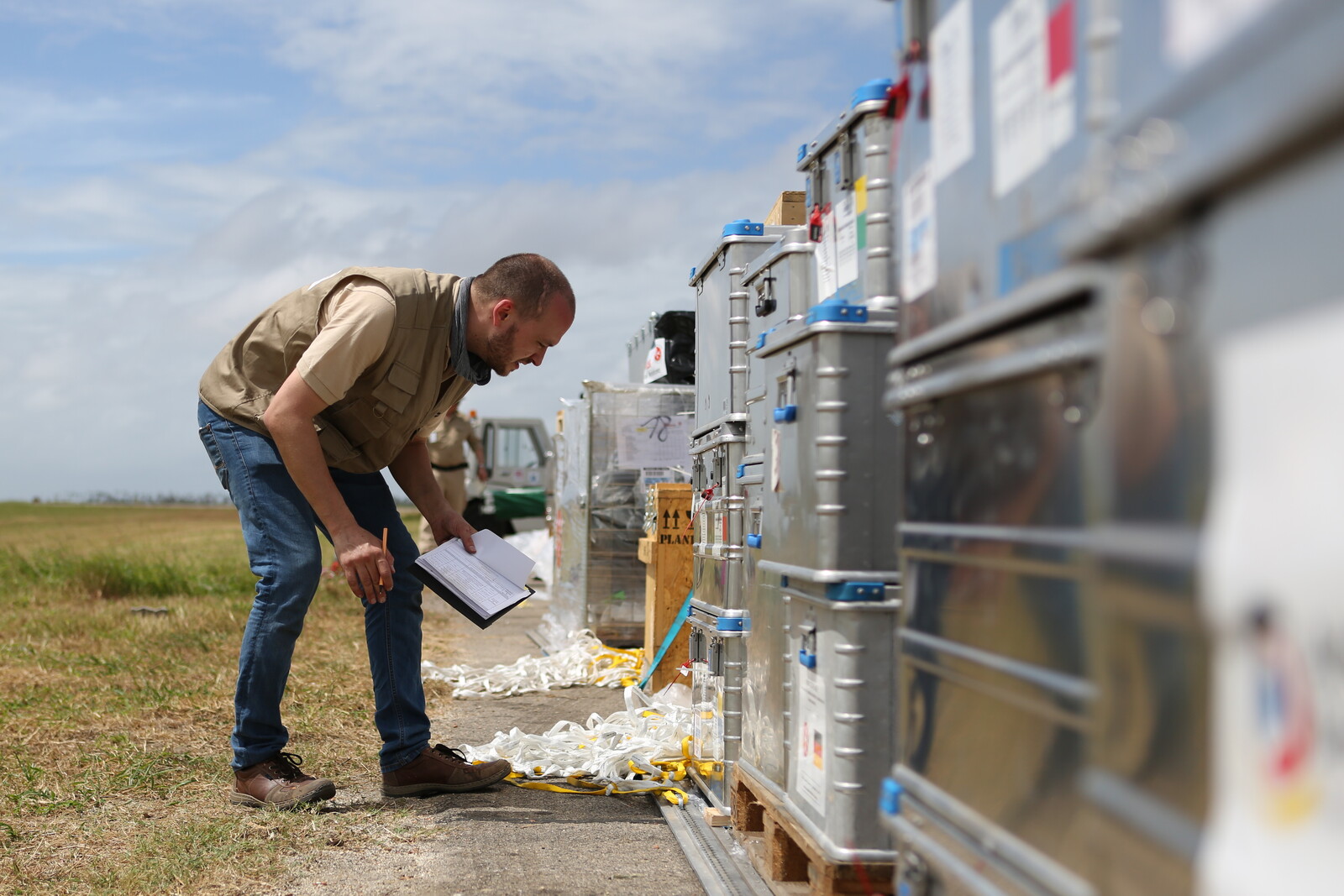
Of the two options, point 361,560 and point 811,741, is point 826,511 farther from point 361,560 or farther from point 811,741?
point 361,560

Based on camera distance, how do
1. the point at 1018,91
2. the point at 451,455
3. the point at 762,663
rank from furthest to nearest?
the point at 451,455, the point at 762,663, the point at 1018,91

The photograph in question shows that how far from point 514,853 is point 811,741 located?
106 cm

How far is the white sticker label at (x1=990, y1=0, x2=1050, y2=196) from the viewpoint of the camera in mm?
1459

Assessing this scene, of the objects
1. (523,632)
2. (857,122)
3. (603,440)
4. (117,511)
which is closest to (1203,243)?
(857,122)

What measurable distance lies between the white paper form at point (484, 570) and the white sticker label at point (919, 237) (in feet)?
6.09

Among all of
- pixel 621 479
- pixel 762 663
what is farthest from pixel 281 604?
pixel 621 479

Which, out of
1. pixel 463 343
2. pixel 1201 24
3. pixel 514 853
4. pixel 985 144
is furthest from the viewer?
pixel 463 343

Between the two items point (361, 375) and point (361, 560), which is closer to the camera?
point (361, 560)

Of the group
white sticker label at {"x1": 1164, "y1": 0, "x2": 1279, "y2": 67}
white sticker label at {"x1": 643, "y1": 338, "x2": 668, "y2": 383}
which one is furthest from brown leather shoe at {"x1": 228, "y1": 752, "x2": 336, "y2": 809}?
white sticker label at {"x1": 643, "y1": 338, "x2": 668, "y2": 383}

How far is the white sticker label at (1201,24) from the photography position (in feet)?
3.28

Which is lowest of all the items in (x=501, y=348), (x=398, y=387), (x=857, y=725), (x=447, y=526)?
(x=857, y=725)

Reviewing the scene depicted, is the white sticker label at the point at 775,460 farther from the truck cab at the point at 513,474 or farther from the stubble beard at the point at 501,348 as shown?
the truck cab at the point at 513,474

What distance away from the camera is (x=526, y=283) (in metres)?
3.60

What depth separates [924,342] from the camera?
1.78 metres
